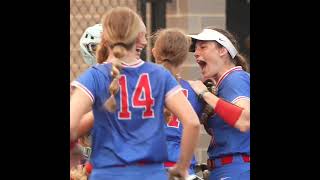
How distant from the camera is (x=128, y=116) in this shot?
543 centimetres

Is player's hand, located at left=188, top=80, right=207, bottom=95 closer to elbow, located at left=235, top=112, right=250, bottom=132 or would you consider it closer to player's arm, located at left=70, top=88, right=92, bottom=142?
elbow, located at left=235, top=112, right=250, bottom=132

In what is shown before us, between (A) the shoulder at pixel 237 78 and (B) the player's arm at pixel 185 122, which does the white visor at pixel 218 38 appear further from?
(B) the player's arm at pixel 185 122

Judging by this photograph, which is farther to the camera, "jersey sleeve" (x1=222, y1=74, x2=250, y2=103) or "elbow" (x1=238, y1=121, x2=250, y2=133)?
"jersey sleeve" (x1=222, y1=74, x2=250, y2=103)

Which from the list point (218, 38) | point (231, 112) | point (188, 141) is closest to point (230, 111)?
point (231, 112)

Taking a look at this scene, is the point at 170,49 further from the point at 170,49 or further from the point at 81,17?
the point at 81,17

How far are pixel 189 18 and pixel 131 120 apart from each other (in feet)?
15.5

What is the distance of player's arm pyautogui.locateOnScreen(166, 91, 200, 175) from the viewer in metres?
A: 5.45

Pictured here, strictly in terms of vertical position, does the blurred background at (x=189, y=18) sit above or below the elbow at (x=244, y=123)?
above

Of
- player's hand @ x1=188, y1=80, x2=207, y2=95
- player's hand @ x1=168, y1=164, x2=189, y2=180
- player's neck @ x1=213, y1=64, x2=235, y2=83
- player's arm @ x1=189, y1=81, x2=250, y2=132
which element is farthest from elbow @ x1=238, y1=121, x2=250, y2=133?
player's hand @ x1=168, y1=164, x2=189, y2=180

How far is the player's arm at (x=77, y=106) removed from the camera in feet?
17.4

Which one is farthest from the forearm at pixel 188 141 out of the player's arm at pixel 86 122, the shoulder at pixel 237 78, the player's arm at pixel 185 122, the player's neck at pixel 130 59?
the shoulder at pixel 237 78
